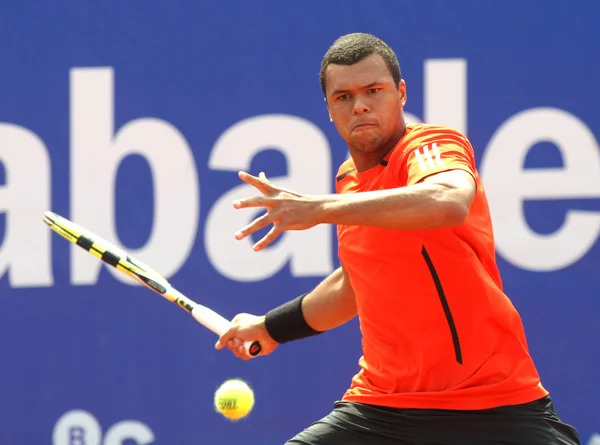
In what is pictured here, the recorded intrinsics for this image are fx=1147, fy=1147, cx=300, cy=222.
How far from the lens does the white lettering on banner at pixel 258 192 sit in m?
5.54

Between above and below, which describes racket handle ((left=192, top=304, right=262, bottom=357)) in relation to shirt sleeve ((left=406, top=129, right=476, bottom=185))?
below

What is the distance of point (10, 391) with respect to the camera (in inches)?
221

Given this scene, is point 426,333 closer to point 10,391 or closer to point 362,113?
point 362,113

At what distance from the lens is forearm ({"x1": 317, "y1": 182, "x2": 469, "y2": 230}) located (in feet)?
9.59

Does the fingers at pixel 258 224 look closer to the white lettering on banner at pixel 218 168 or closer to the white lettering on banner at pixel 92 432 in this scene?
the white lettering on banner at pixel 218 168

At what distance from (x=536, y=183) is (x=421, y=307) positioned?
2279 mm

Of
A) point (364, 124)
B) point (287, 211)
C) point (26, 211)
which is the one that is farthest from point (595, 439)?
point (287, 211)

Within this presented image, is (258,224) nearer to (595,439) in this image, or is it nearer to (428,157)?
(428,157)

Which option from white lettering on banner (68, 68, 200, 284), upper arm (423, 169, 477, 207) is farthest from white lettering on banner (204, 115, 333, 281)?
upper arm (423, 169, 477, 207)

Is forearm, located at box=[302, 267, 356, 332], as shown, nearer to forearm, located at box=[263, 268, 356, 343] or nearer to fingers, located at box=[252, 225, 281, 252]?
forearm, located at box=[263, 268, 356, 343]

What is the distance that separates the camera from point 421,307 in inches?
133

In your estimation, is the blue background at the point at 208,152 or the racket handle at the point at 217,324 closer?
the racket handle at the point at 217,324

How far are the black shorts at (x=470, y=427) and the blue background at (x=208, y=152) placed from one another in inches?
79.6

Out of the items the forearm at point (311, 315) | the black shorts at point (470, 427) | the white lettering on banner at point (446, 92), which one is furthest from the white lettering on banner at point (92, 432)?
the black shorts at point (470, 427)
